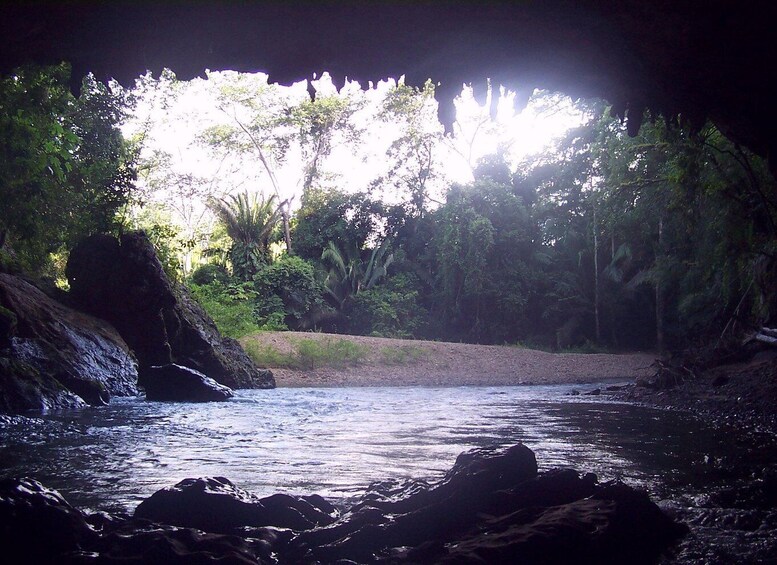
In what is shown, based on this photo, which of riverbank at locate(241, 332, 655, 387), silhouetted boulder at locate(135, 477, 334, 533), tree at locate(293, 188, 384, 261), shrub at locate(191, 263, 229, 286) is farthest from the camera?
tree at locate(293, 188, 384, 261)

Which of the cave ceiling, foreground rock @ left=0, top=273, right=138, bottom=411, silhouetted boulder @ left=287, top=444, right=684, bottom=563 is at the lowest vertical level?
silhouetted boulder @ left=287, top=444, right=684, bottom=563

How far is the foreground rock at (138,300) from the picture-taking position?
47.1 ft

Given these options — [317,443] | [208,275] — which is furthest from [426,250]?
[317,443]

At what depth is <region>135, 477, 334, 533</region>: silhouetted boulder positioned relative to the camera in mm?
3859

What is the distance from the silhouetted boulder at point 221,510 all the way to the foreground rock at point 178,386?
28.9 feet

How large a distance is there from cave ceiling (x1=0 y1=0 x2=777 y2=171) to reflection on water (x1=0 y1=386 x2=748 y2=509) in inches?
131

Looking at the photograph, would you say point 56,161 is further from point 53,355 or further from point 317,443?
point 53,355

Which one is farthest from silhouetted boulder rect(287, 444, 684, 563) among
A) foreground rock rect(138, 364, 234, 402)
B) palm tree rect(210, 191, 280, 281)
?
palm tree rect(210, 191, 280, 281)

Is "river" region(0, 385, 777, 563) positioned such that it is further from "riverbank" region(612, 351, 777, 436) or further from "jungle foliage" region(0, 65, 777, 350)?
"jungle foliage" region(0, 65, 777, 350)

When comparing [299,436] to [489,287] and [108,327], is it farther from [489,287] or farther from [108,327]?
[489,287]

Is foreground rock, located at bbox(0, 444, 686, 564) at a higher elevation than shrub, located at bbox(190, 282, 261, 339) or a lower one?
lower

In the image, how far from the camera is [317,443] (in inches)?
293

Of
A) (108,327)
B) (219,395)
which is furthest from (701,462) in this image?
(108,327)

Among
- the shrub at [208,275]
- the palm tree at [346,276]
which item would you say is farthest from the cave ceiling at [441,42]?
the palm tree at [346,276]
